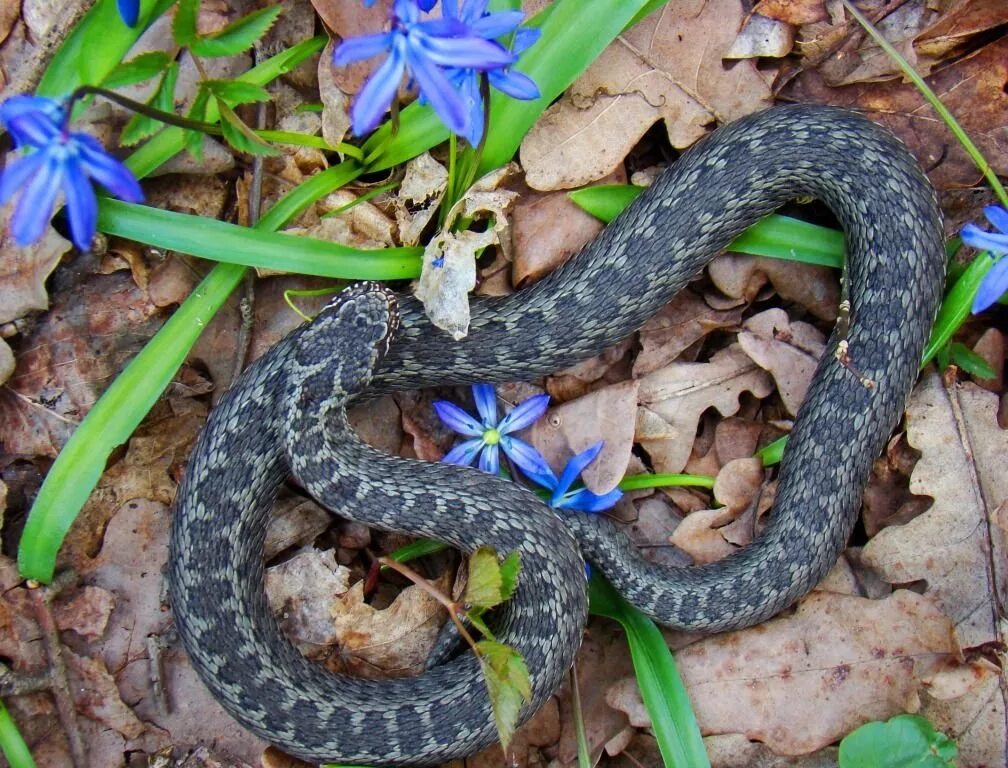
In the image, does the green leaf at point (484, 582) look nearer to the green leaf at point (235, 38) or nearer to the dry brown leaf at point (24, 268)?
the green leaf at point (235, 38)

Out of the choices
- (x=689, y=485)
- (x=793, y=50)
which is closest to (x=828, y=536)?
(x=689, y=485)

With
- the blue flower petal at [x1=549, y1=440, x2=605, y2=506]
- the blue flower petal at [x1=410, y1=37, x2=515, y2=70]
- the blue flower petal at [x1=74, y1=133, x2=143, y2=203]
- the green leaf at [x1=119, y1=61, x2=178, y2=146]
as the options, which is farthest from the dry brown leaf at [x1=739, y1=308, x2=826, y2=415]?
the blue flower petal at [x1=74, y1=133, x2=143, y2=203]

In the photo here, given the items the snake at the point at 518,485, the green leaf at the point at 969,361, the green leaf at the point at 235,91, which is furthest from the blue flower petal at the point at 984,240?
the green leaf at the point at 235,91

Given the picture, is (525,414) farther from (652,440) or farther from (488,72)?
(488,72)

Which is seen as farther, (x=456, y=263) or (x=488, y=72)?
(x=456, y=263)

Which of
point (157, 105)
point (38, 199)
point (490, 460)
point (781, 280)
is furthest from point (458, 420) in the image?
point (38, 199)

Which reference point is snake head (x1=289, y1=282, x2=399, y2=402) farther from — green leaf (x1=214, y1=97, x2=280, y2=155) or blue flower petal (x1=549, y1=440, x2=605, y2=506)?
blue flower petal (x1=549, y1=440, x2=605, y2=506)
